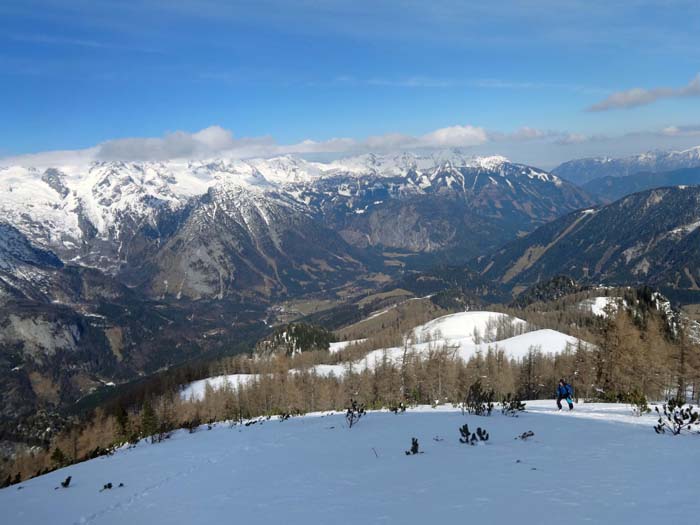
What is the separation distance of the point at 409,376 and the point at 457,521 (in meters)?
95.7

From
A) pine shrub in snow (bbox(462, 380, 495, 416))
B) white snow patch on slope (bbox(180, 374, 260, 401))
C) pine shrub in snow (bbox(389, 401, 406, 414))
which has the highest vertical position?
pine shrub in snow (bbox(462, 380, 495, 416))

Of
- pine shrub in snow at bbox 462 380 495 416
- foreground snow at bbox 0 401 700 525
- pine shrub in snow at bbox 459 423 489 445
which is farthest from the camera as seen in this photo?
pine shrub in snow at bbox 462 380 495 416

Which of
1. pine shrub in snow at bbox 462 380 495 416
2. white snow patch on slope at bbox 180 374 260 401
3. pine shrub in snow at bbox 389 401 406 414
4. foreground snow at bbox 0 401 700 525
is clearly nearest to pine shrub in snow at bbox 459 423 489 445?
foreground snow at bbox 0 401 700 525

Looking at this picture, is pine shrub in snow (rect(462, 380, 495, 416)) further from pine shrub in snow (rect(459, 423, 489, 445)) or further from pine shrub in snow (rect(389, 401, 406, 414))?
pine shrub in snow (rect(459, 423, 489, 445))

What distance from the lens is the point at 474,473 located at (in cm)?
1745

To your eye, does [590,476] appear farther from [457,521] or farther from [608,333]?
[608,333]

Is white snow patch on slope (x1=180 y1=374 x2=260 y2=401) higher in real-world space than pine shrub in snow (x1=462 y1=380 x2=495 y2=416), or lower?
lower

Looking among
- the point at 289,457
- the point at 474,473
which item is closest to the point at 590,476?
the point at 474,473

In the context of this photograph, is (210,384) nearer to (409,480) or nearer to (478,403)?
(478,403)

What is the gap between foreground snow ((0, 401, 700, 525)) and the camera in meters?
13.5

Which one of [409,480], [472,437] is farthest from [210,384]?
[409,480]

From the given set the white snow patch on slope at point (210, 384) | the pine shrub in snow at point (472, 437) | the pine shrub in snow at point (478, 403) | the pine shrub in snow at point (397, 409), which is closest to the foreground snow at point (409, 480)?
the pine shrub in snow at point (472, 437)

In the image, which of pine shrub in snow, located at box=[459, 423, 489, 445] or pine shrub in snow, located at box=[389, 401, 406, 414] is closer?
pine shrub in snow, located at box=[459, 423, 489, 445]

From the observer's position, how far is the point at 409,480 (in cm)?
1775
